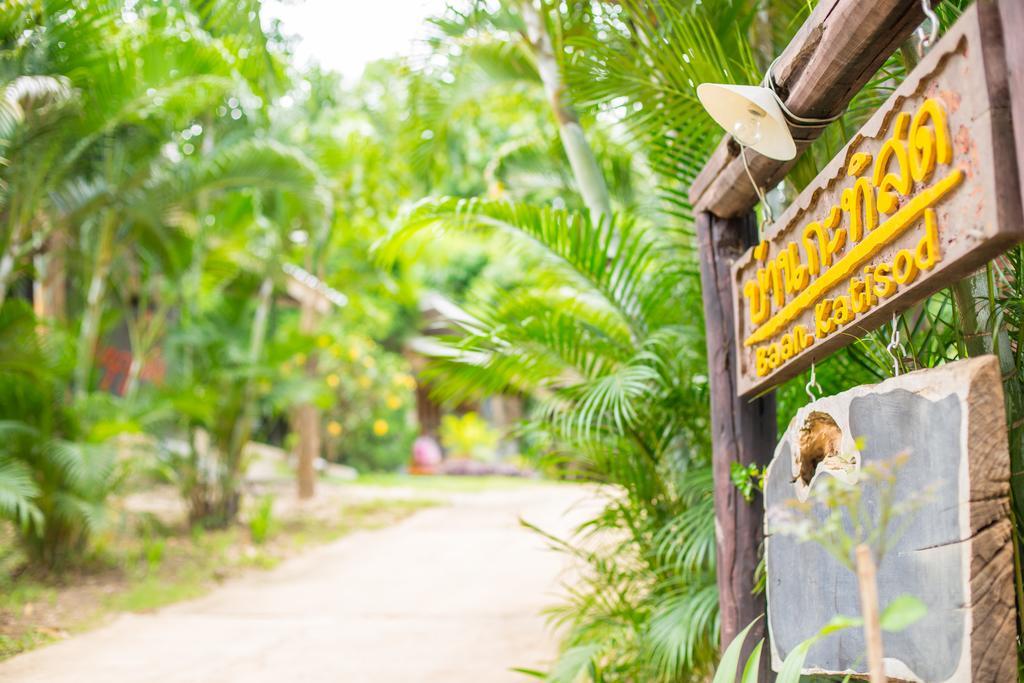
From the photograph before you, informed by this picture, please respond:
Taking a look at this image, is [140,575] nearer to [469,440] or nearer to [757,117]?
[757,117]

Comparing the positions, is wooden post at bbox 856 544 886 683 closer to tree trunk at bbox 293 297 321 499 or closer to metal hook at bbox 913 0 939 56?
metal hook at bbox 913 0 939 56

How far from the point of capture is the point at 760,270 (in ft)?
7.69

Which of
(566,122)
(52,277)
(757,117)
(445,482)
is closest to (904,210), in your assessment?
(757,117)

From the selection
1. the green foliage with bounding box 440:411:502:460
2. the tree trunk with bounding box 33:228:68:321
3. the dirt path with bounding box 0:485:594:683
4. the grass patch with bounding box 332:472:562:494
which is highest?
the tree trunk with bounding box 33:228:68:321

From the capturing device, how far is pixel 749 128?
212cm

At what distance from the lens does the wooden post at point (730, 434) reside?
100 inches

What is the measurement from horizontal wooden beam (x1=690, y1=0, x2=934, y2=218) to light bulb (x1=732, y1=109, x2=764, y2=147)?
3.7 inches

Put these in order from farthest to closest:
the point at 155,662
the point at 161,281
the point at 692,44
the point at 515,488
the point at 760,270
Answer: the point at 515,488
the point at 161,281
the point at 155,662
the point at 692,44
the point at 760,270

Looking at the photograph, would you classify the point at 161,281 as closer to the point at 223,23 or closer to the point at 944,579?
the point at 223,23

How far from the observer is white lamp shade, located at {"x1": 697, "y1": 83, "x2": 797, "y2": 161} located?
2.03m

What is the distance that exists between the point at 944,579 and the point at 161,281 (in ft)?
26.8

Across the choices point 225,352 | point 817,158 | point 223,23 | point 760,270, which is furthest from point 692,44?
point 225,352

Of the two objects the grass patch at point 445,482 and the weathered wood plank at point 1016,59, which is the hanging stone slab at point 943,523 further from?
the grass patch at point 445,482

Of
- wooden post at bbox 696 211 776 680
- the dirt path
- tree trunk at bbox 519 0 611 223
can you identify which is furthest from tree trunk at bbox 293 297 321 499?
wooden post at bbox 696 211 776 680
